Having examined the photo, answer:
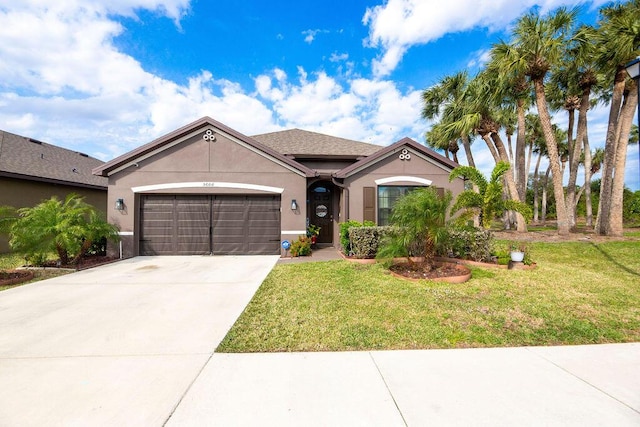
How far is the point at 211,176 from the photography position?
1025 centimetres

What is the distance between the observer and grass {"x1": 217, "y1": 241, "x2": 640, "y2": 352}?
11.9 feet

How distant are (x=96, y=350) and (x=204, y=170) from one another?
779 cm

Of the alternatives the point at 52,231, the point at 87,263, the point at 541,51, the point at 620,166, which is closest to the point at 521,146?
the point at 620,166

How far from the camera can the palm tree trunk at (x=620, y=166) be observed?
1144 centimetres

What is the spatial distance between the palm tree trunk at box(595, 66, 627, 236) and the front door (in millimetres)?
12213

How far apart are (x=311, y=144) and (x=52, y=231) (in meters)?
10.3

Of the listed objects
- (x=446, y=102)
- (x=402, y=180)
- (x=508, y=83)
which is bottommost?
(x=402, y=180)

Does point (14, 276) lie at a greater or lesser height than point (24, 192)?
lesser

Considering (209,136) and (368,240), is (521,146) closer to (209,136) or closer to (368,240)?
(368,240)

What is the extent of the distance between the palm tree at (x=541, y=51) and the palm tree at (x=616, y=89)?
1.57 metres

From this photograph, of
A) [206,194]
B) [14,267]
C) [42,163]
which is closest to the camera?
[14,267]

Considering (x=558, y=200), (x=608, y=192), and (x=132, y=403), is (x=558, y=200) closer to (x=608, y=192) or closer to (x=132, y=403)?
(x=608, y=192)

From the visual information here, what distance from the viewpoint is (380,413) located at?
2.32m

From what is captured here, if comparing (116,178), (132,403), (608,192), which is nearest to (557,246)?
(608,192)
